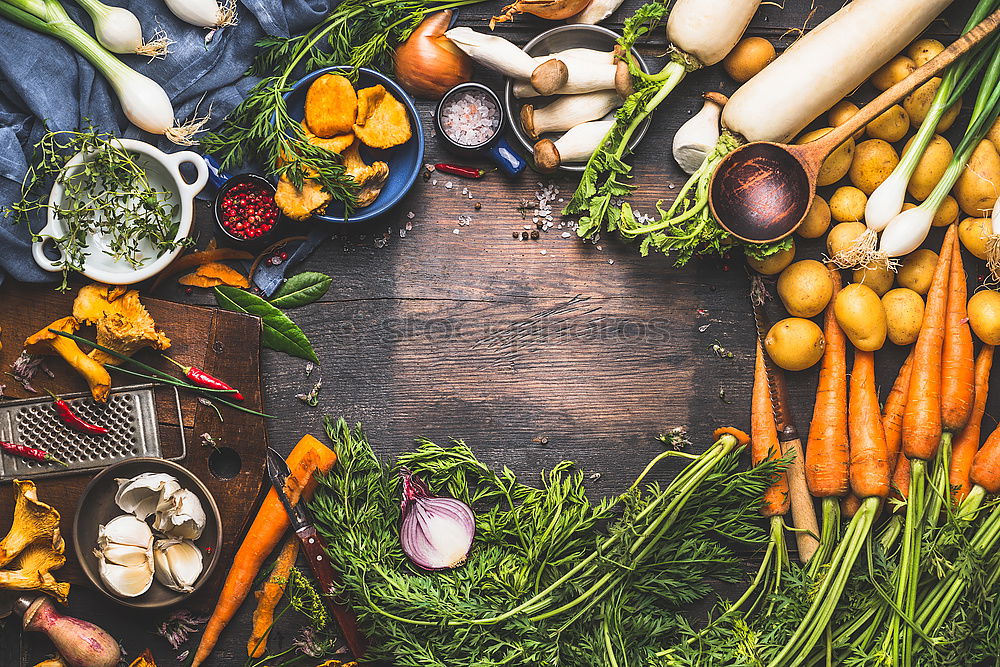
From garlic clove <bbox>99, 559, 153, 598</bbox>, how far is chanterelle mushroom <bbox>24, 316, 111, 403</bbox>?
1.24ft

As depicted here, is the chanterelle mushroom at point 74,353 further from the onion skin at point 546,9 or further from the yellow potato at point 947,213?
the yellow potato at point 947,213

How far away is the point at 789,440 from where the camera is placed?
171cm

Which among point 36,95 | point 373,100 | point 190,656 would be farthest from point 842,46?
point 190,656

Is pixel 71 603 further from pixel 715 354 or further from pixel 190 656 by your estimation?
pixel 715 354

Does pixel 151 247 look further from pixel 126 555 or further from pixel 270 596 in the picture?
pixel 270 596

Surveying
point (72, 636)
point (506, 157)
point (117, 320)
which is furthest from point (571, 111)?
point (72, 636)

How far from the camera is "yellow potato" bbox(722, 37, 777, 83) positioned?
1655mm

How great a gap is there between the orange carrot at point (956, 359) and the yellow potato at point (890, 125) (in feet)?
0.99

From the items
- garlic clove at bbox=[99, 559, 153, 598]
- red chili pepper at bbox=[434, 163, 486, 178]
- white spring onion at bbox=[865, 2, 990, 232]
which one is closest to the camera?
garlic clove at bbox=[99, 559, 153, 598]

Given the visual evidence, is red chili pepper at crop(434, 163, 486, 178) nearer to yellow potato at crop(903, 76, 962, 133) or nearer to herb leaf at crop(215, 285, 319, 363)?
herb leaf at crop(215, 285, 319, 363)

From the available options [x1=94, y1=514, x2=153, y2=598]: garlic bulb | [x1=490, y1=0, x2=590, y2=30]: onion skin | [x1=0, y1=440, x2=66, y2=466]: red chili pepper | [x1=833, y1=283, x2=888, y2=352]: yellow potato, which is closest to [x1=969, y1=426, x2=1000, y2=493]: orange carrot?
[x1=833, y1=283, x2=888, y2=352]: yellow potato

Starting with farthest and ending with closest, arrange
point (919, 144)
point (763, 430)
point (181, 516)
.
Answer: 1. point (763, 430)
2. point (919, 144)
3. point (181, 516)

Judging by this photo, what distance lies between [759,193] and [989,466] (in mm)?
824

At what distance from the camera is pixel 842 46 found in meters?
1.55
